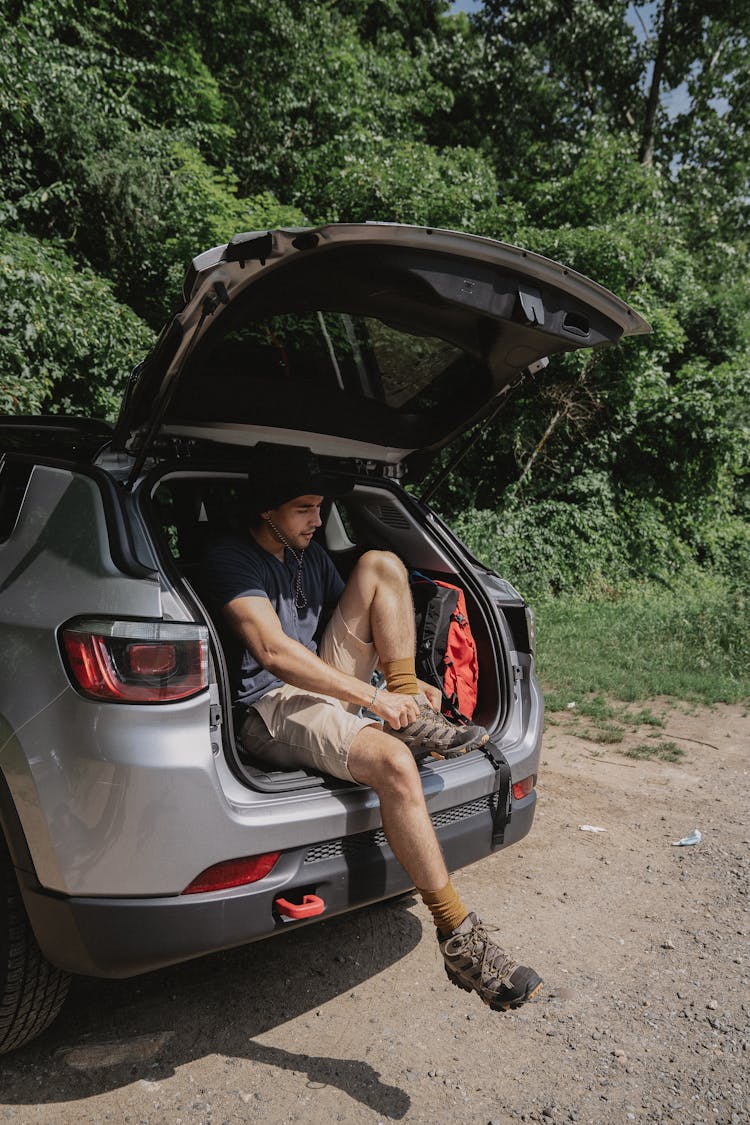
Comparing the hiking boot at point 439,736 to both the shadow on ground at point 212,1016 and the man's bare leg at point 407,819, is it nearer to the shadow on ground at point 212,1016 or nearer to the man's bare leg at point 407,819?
the man's bare leg at point 407,819

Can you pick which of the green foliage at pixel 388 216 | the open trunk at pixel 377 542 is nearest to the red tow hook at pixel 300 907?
the open trunk at pixel 377 542

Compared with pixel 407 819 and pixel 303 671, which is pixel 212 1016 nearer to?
pixel 407 819

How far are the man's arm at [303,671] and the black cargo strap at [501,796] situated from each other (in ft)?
1.16

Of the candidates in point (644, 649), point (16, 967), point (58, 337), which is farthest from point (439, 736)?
point (58, 337)

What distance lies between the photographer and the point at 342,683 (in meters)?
2.63

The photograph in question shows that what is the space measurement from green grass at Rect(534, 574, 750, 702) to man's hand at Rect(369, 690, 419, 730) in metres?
3.55

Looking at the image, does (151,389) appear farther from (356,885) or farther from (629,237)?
(629,237)

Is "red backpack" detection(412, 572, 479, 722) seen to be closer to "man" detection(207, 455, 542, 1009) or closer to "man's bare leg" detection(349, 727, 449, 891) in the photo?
"man" detection(207, 455, 542, 1009)

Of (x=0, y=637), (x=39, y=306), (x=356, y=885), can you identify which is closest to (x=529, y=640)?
(x=356, y=885)

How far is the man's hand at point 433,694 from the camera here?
3191 mm

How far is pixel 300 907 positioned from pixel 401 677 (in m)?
0.97

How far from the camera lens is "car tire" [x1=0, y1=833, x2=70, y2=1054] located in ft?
7.09

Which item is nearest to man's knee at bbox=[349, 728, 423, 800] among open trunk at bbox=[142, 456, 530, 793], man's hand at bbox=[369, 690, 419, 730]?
man's hand at bbox=[369, 690, 419, 730]

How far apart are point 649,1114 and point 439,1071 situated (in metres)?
0.55
